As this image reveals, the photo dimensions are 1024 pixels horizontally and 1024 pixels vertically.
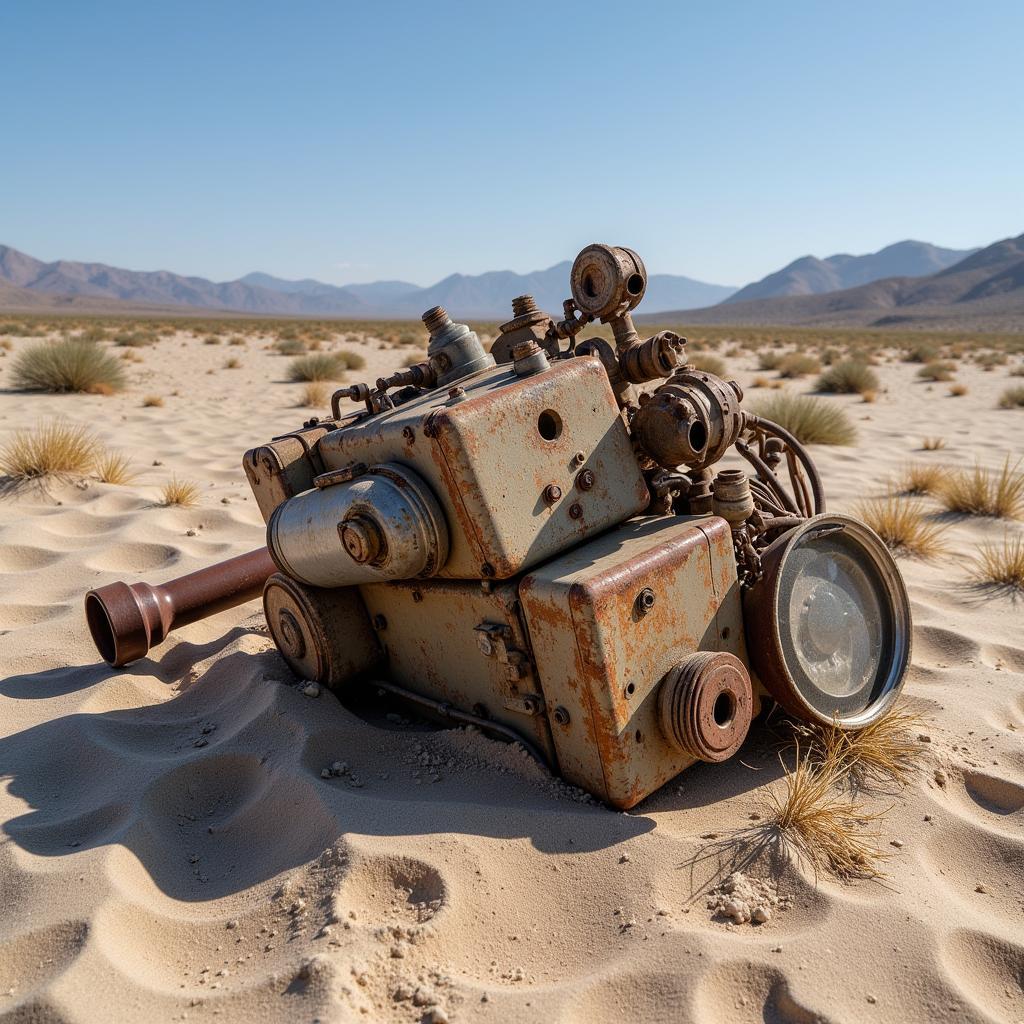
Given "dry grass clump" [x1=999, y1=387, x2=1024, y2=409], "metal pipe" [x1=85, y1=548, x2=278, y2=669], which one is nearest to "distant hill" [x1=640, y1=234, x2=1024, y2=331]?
"dry grass clump" [x1=999, y1=387, x2=1024, y2=409]

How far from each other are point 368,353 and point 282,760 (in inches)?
743

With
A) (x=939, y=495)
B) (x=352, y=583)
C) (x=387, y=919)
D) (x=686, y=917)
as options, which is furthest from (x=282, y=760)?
(x=939, y=495)

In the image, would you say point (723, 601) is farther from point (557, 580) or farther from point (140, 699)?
point (140, 699)

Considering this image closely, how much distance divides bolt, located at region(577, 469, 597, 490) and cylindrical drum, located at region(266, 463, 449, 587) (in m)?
0.39

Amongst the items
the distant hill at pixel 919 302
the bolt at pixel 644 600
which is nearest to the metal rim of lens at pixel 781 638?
the bolt at pixel 644 600

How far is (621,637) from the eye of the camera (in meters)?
1.98

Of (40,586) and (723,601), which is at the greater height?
(723,601)

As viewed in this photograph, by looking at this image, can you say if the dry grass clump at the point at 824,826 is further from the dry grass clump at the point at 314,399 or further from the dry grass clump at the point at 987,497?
the dry grass clump at the point at 314,399

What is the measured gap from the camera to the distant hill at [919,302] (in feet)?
247

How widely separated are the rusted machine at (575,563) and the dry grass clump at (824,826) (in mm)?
196

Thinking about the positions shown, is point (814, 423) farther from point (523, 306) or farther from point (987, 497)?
point (523, 306)

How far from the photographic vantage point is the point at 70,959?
1.69 m

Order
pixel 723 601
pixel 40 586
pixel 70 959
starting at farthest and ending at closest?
1. pixel 40 586
2. pixel 723 601
3. pixel 70 959

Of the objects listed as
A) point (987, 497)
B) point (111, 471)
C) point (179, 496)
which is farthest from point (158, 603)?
point (987, 497)
